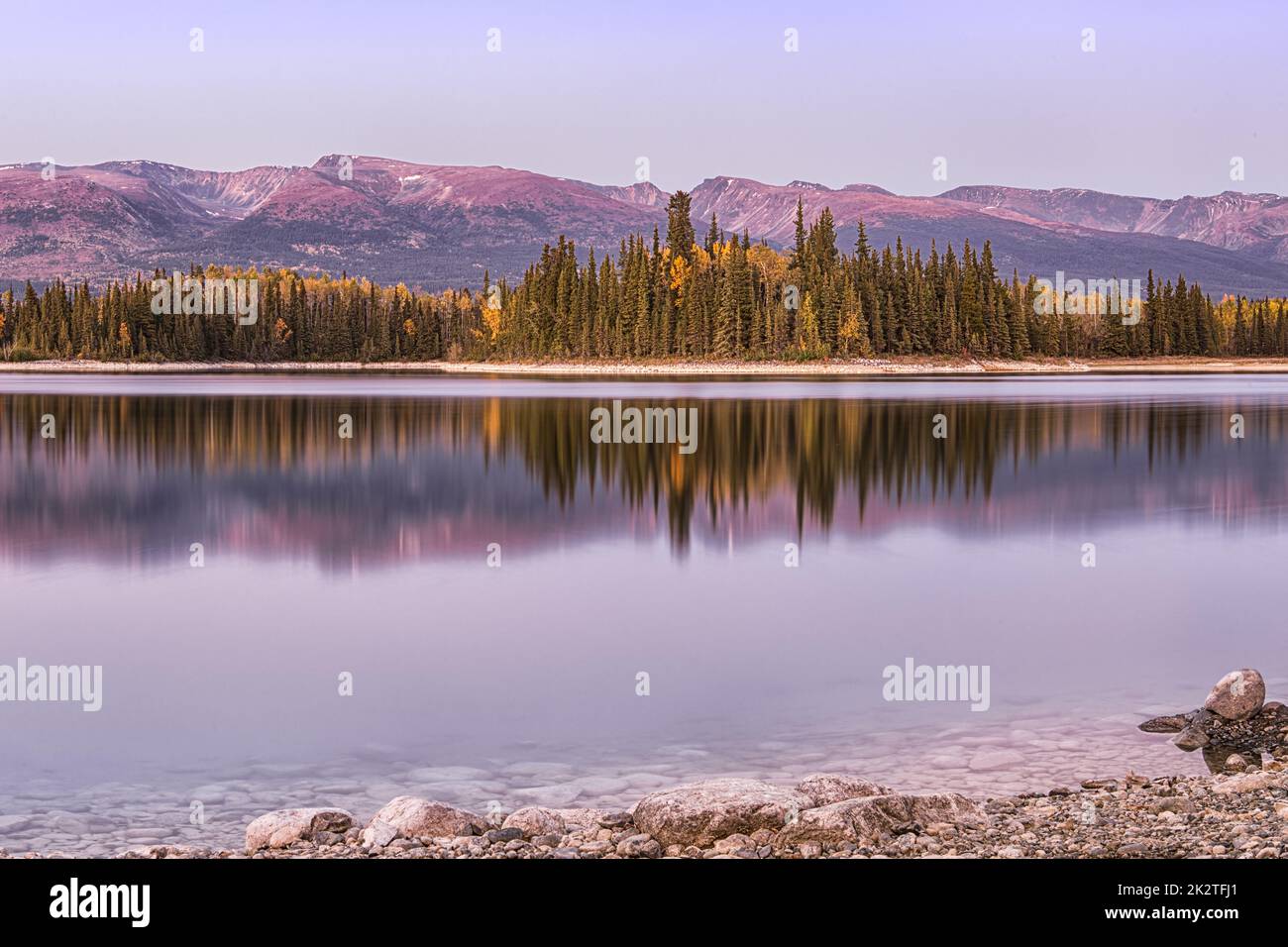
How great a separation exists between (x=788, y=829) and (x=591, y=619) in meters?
8.94

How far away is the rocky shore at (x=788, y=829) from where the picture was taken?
8.86m

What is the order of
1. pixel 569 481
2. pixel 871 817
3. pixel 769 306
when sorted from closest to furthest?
1. pixel 871 817
2. pixel 569 481
3. pixel 769 306

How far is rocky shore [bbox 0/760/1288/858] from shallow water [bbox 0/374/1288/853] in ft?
3.00

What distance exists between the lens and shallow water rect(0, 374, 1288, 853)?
11.4 meters

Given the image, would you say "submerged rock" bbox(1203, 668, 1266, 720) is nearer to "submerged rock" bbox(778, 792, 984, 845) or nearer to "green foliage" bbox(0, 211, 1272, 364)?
"submerged rock" bbox(778, 792, 984, 845)

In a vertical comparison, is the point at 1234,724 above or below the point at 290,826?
below

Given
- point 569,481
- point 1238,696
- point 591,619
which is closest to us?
point 1238,696

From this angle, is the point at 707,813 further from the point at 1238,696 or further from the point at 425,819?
the point at 1238,696

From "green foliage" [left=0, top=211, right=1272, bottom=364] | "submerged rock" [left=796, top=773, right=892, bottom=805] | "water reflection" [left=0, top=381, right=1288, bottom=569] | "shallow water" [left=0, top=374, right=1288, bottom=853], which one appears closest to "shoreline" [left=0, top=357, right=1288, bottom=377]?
"green foliage" [left=0, top=211, right=1272, bottom=364]

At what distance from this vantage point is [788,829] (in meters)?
9.21

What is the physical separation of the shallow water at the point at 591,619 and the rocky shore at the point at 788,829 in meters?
0.92

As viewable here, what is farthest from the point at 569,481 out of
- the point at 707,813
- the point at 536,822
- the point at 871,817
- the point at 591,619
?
the point at 871,817

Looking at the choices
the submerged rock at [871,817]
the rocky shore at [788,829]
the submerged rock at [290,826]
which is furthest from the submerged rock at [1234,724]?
the submerged rock at [290,826]
